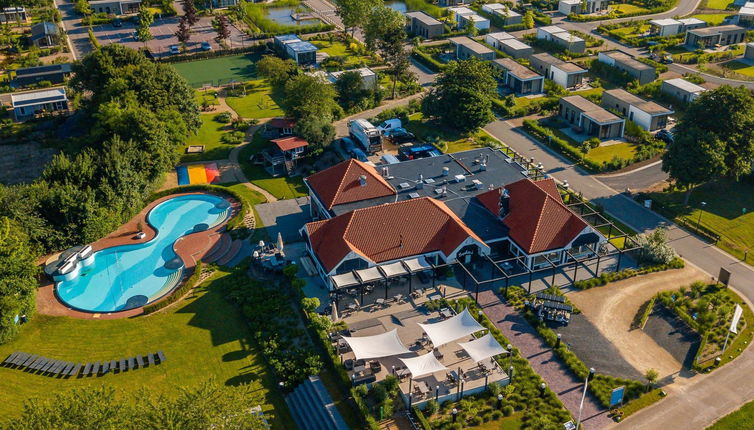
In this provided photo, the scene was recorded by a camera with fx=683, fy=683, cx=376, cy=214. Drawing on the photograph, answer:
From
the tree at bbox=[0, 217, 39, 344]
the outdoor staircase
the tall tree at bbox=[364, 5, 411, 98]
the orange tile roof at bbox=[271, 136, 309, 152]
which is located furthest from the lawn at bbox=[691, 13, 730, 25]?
the tree at bbox=[0, 217, 39, 344]

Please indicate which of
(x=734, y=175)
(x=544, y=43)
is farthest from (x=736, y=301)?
(x=544, y=43)

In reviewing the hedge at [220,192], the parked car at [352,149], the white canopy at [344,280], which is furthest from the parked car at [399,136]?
the white canopy at [344,280]

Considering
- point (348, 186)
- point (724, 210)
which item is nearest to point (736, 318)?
point (724, 210)

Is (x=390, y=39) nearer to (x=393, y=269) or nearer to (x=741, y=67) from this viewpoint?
(x=393, y=269)

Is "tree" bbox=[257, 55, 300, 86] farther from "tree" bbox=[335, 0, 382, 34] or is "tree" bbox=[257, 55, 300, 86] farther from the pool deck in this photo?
the pool deck

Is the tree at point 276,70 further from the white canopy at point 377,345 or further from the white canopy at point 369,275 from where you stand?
the white canopy at point 377,345
